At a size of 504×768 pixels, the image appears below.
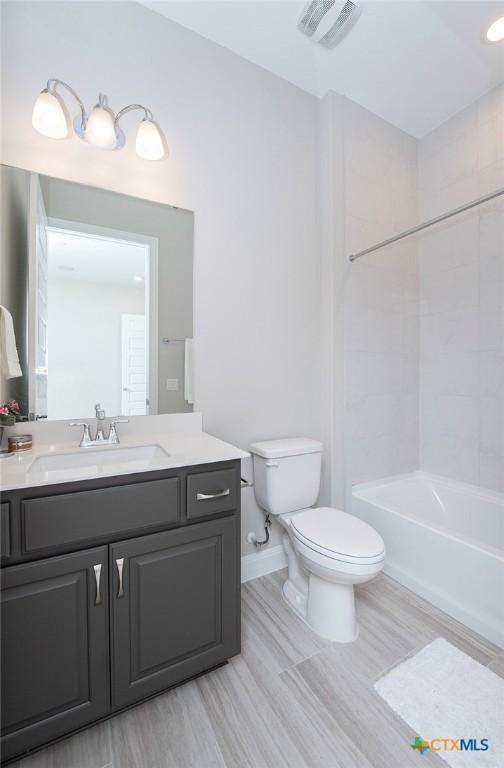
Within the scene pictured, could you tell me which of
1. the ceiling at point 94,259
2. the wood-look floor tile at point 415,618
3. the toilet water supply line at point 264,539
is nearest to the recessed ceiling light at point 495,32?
the ceiling at point 94,259

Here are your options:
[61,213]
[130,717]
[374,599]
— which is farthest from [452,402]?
[61,213]

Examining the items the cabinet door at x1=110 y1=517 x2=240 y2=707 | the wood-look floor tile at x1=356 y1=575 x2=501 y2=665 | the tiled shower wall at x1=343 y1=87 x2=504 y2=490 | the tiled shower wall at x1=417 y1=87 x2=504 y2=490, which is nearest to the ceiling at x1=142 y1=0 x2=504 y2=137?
the tiled shower wall at x1=343 y1=87 x2=504 y2=490

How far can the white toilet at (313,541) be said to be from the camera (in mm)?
1366

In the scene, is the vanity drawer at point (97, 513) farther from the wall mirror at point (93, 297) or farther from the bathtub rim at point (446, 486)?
the bathtub rim at point (446, 486)

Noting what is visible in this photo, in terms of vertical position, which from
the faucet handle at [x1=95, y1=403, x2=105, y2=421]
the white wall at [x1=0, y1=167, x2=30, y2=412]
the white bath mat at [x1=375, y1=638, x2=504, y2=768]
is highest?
the white wall at [x1=0, y1=167, x2=30, y2=412]

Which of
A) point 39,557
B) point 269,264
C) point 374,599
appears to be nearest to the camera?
point 39,557

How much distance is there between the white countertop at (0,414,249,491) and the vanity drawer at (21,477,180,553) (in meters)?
0.05

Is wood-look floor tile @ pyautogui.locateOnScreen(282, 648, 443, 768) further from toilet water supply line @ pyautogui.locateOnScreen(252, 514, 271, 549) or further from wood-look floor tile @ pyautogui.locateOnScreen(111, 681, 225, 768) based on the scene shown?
toilet water supply line @ pyautogui.locateOnScreen(252, 514, 271, 549)

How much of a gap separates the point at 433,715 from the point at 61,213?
2339 mm

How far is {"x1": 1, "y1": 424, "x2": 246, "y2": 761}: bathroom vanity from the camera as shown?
36.5 inches

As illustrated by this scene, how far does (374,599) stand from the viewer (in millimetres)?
1708

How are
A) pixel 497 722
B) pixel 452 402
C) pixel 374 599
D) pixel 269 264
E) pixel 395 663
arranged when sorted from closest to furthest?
pixel 497 722 → pixel 395 663 → pixel 374 599 → pixel 269 264 → pixel 452 402

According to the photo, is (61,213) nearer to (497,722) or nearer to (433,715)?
(433,715)

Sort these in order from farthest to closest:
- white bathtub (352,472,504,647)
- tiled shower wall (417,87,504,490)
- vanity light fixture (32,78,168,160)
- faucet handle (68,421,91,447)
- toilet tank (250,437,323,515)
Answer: tiled shower wall (417,87,504,490)
toilet tank (250,437,323,515)
white bathtub (352,472,504,647)
faucet handle (68,421,91,447)
vanity light fixture (32,78,168,160)
